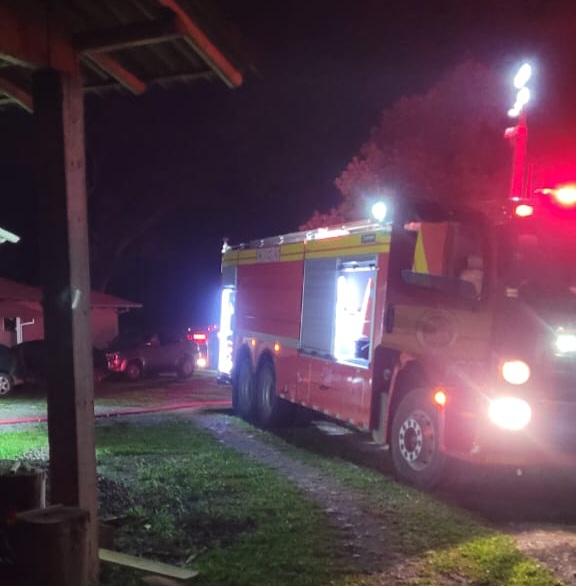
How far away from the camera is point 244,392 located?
13.5 metres

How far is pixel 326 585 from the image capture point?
5152 millimetres

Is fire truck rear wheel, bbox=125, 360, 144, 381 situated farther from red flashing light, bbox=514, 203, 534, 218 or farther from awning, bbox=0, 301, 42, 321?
red flashing light, bbox=514, 203, 534, 218

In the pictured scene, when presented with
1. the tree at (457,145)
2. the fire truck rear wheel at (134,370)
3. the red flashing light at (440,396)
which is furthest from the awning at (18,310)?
the red flashing light at (440,396)

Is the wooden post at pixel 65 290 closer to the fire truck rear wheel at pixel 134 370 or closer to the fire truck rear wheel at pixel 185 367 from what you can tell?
the fire truck rear wheel at pixel 134 370

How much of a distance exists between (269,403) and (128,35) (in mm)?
8231

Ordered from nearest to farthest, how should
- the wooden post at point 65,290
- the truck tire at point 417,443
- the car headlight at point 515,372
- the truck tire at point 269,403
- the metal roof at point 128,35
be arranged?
the metal roof at point 128,35
the wooden post at point 65,290
the car headlight at point 515,372
the truck tire at point 417,443
the truck tire at point 269,403

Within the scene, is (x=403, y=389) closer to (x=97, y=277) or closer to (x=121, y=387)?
(x=121, y=387)

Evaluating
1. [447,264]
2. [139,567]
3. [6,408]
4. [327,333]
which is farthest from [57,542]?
[6,408]

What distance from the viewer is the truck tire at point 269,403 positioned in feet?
40.1

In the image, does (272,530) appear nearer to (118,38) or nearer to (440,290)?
(440,290)

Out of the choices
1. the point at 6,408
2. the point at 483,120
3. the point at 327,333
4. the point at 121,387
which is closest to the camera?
the point at 327,333

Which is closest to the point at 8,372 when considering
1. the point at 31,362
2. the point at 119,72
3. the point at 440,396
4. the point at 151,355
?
the point at 31,362

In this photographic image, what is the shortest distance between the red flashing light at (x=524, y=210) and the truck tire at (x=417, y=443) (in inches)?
79.3

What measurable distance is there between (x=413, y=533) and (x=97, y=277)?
95.3 feet
